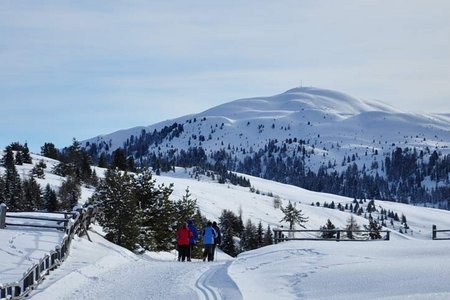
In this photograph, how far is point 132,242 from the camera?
38.1 m

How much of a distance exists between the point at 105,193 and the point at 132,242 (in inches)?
201

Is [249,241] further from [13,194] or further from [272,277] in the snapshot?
[272,277]

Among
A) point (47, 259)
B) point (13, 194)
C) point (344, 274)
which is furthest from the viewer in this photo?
point (13, 194)

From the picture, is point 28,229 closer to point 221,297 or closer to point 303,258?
point 303,258

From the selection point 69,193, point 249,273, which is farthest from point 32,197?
point 249,273

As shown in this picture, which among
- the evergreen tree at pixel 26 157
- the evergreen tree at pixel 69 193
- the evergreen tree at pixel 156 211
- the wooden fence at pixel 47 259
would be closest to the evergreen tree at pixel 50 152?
the evergreen tree at pixel 26 157

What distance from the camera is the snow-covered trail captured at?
51.0 ft

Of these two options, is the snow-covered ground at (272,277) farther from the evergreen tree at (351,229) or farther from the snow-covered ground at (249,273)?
the evergreen tree at (351,229)

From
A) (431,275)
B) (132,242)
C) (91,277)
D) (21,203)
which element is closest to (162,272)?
(91,277)

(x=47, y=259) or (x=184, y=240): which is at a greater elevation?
(x=47, y=259)

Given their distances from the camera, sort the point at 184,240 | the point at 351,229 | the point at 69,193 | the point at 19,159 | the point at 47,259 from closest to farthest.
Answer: the point at 47,259
the point at 184,240
the point at 351,229
the point at 69,193
the point at 19,159

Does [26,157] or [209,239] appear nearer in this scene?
[209,239]

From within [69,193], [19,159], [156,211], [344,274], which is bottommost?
[69,193]

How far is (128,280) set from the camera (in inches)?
721
